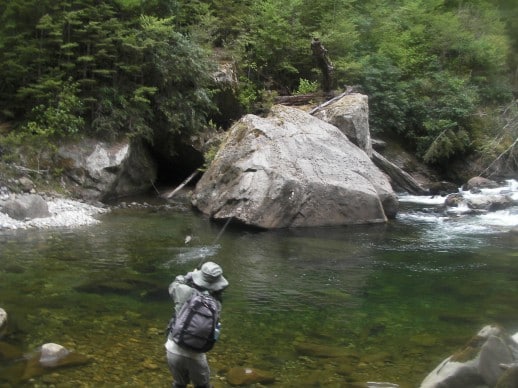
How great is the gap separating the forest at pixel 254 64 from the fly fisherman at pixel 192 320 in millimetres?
10860

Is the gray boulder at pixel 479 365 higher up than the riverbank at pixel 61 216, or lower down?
higher up

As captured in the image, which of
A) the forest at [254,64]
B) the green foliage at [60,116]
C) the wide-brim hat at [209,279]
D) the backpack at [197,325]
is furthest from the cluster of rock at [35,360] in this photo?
the green foliage at [60,116]

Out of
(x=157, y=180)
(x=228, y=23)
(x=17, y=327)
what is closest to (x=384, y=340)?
(x=17, y=327)

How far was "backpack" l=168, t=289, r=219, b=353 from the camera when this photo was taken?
4.41 meters

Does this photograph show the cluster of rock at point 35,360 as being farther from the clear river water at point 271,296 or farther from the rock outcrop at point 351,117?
the rock outcrop at point 351,117

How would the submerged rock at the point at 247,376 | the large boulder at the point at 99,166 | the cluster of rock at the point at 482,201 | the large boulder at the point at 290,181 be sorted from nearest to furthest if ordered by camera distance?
the submerged rock at the point at 247,376
the large boulder at the point at 290,181
the large boulder at the point at 99,166
the cluster of rock at the point at 482,201

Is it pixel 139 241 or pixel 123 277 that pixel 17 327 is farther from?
pixel 139 241

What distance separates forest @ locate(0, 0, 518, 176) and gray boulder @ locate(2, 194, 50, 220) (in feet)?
6.39

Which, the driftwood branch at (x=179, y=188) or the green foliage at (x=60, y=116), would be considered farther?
the driftwood branch at (x=179, y=188)

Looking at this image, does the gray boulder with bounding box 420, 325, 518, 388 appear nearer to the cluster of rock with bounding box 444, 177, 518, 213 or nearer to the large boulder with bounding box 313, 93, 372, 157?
the cluster of rock with bounding box 444, 177, 518, 213

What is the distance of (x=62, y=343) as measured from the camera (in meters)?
6.39

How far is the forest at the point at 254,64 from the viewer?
14.8 metres

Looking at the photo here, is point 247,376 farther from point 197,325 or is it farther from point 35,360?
point 35,360

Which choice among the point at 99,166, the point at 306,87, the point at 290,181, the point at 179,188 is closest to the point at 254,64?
the point at 306,87
